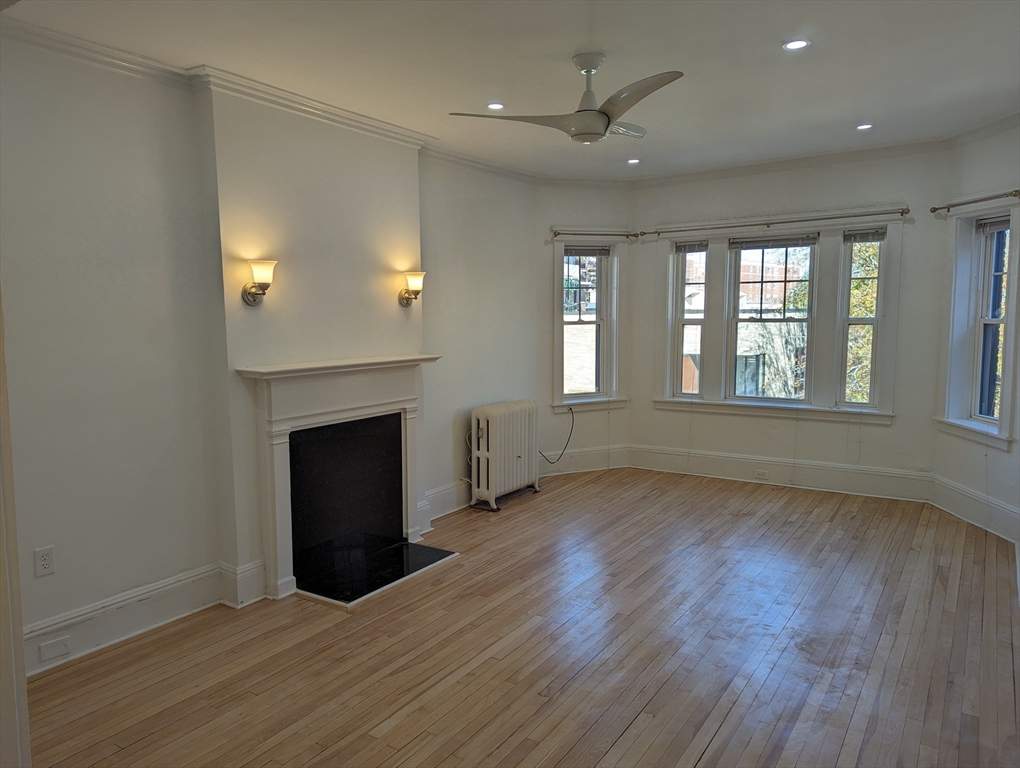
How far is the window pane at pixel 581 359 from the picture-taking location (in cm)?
662

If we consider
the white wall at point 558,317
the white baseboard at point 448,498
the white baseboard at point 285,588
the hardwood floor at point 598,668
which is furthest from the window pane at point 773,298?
the white baseboard at point 285,588

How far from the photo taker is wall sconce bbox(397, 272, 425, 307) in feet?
15.4

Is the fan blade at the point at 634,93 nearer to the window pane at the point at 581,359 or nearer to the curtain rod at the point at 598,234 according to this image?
the curtain rod at the point at 598,234

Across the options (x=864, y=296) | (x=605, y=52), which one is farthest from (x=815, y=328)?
(x=605, y=52)

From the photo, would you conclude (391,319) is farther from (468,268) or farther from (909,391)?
(909,391)

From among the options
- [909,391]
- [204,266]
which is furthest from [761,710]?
[909,391]

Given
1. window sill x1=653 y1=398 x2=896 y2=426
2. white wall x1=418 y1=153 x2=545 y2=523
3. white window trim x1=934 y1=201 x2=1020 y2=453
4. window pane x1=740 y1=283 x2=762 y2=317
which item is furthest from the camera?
window pane x1=740 y1=283 x2=762 y2=317

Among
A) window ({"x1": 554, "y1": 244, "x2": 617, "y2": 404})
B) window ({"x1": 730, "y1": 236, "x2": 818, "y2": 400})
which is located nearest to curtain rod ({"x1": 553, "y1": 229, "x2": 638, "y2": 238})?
window ({"x1": 554, "y1": 244, "x2": 617, "y2": 404})

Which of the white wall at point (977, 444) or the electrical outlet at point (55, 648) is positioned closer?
the electrical outlet at point (55, 648)

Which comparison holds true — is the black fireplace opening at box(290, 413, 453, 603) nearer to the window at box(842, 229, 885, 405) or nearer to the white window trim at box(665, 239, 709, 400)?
the white window trim at box(665, 239, 709, 400)

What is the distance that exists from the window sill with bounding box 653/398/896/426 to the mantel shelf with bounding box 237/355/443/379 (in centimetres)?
289

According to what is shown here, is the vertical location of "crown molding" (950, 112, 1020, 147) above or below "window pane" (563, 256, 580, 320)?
above

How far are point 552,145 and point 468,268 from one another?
3.89 ft

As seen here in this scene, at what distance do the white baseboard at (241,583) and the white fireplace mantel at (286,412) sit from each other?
0.20 feet
